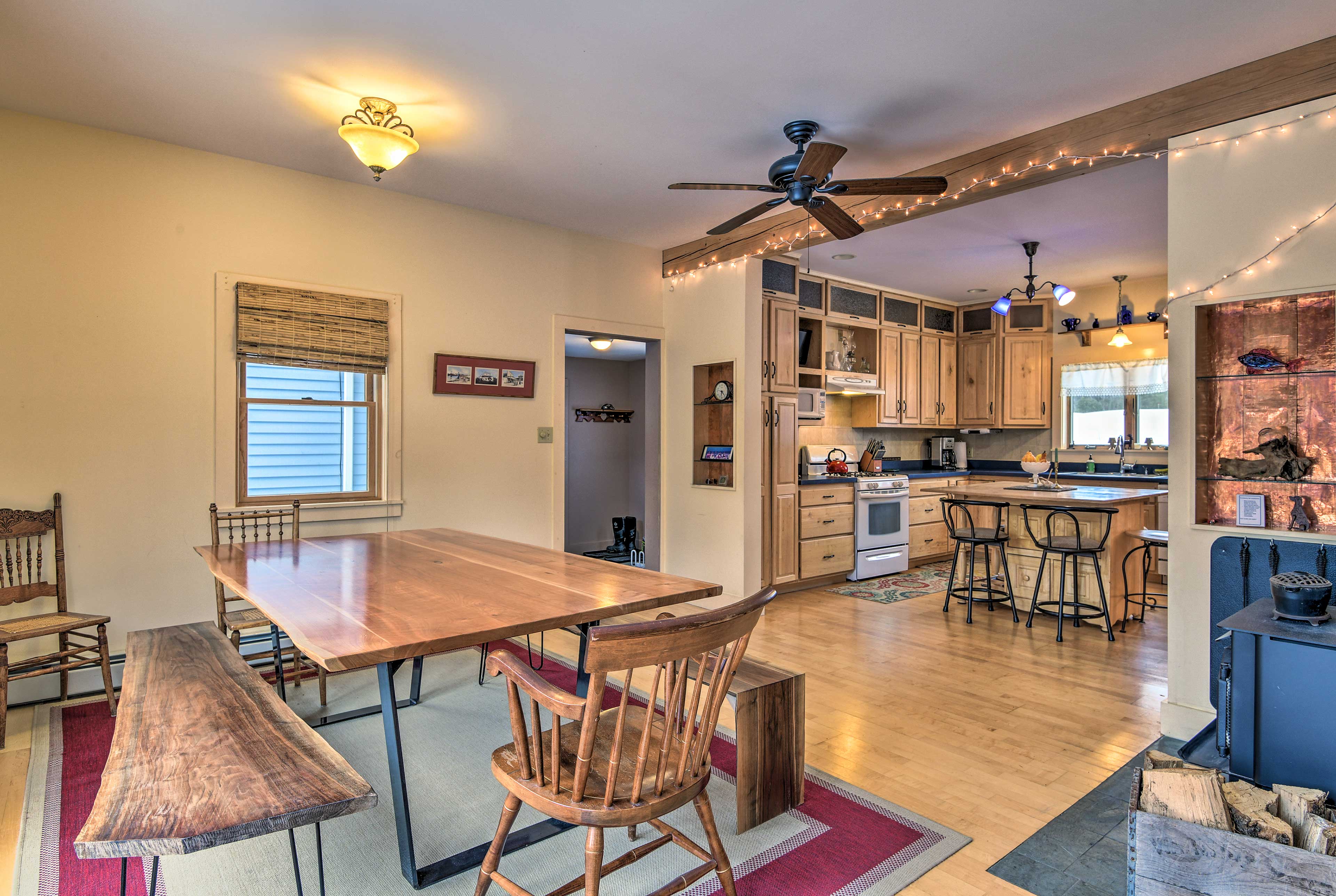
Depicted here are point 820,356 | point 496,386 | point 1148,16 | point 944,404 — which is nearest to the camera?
point 1148,16

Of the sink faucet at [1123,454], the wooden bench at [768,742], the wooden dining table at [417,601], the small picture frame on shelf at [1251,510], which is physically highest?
the sink faucet at [1123,454]

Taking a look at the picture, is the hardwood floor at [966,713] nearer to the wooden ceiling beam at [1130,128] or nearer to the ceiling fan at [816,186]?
the ceiling fan at [816,186]

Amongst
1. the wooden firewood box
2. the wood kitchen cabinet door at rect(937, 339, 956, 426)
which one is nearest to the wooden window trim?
the wooden firewood box

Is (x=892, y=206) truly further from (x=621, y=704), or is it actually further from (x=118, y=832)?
(x=118, y=832)

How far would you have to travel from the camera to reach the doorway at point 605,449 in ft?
28.1

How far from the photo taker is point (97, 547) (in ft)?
11.4

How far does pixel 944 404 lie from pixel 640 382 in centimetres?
383

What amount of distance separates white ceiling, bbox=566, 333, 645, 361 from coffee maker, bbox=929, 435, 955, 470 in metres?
3.29

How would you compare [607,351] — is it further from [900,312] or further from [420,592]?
[420,592]

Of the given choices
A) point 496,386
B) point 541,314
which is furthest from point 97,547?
point 541,314

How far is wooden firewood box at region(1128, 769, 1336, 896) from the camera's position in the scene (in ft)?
4.71

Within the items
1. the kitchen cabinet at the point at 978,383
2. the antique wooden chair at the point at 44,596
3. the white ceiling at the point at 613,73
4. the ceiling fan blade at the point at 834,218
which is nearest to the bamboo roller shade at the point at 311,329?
the white ceiling at the point at 613,73

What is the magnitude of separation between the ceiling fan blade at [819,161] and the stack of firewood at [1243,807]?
227 cm

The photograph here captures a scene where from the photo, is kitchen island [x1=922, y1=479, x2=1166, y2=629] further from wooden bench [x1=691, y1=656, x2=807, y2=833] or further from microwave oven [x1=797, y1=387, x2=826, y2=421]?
wooden bench [x1=691, y1=656, x2=807, y2=833]
